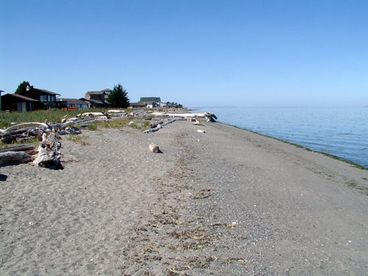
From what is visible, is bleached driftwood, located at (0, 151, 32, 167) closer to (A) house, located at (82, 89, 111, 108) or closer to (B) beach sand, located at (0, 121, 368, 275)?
(B) beach sand, located at (0, 121, 368, 275)

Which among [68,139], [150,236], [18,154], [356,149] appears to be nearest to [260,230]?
[150,236]

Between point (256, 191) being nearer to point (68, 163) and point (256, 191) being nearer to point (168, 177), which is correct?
point (168, 177)

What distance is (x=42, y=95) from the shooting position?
8275 cm

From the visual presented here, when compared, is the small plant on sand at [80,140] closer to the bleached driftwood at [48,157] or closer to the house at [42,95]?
the bleached driftwood at [48,157]

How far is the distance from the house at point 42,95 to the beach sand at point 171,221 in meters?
68.0

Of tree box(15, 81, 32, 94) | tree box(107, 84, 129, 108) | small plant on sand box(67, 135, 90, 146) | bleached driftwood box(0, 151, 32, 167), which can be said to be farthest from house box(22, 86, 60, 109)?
bleached driftwood box(0, 151, 32, 167)

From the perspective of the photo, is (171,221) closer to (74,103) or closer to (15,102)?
(15,102)

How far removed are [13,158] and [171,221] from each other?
6469mm

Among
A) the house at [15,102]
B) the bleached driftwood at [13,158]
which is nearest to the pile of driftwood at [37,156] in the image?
the bleached driftwood at [13,158]

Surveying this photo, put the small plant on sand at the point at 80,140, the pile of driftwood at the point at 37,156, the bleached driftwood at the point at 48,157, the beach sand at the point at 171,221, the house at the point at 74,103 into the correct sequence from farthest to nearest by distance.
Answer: the house at the point at 74,103 → the small plant on sand at the point at 80,140 → the bleached driftwood at the point at 48,157 → the pile of driftwood at the point at 37,156 → the beach sand at the point at 171,221

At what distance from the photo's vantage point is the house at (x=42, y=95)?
81.1 metres

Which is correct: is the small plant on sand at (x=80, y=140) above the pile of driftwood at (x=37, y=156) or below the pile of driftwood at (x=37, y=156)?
below

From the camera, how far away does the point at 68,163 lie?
1509cm

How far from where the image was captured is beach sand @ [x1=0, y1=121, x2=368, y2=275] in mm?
7664
